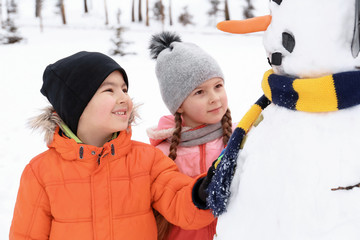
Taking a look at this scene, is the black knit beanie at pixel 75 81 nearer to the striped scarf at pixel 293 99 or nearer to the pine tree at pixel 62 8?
the striped scarf at pixel 293 99

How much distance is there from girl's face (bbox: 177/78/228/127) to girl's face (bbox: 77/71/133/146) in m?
0.35

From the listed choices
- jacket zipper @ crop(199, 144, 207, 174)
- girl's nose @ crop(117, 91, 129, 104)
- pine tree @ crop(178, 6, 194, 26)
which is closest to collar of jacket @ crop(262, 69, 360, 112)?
girl's nose @ crop(117, 91, 129, 104)

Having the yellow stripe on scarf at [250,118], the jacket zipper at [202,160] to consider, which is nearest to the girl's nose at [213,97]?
the jacket zipper at [202,160]

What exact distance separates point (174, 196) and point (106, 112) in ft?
1.61

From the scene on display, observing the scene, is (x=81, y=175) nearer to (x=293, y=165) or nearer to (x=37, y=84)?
(x=293, y=165)

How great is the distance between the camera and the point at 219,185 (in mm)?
1003

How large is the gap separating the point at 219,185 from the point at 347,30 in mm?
516

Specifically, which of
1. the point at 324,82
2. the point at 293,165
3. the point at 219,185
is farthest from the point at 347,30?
the point at 219,185

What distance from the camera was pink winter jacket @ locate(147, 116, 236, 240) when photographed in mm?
1782

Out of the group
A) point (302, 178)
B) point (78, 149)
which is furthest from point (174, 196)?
point (302, 178)

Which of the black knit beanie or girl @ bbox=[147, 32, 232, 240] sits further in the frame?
girl @ bbox=[147, 32, 232, 240]

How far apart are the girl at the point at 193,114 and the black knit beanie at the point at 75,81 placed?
38 centimetres

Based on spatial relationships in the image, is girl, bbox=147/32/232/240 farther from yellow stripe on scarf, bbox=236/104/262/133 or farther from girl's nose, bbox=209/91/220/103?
yellow stripe on scarf, bbox=236/104/262/133

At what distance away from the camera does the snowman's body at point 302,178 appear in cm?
78
